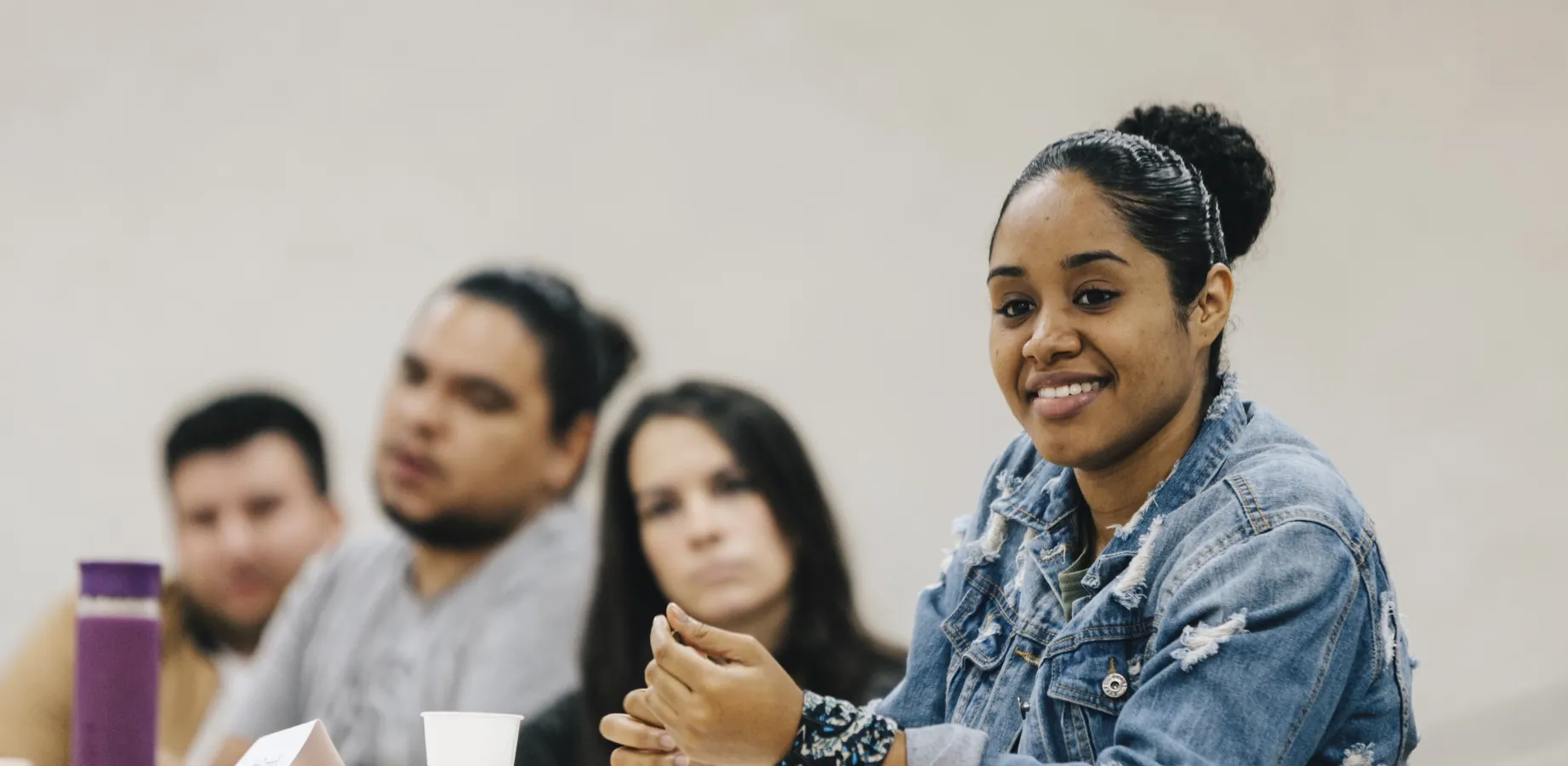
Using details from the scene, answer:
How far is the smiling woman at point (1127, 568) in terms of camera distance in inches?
48.9

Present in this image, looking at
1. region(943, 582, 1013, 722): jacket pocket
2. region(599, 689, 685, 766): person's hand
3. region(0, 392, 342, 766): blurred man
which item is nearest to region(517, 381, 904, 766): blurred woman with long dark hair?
region(0, 392, 342, 766): blurred man

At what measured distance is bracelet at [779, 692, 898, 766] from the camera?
4.22 feet

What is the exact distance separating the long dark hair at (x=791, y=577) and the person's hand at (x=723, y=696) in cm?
142

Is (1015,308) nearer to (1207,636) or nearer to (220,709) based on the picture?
(1207,636)

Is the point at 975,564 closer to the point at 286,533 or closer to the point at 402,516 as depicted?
the point at 402,516

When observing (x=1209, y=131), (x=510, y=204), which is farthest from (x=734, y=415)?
(x=1209, y=131)

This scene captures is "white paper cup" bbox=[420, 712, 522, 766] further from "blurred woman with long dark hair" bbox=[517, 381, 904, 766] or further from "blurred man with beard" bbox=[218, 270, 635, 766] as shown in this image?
"blurred man with beard" bbox=[218, 270, 635, 766]

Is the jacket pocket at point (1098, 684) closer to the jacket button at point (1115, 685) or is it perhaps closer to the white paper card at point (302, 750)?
the jacket button at point (1115, 685)

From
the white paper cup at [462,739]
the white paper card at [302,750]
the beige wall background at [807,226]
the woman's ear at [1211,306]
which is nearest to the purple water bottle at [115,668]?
the white paper card at [302,750]

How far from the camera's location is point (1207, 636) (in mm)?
1235

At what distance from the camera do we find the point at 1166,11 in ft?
9.40

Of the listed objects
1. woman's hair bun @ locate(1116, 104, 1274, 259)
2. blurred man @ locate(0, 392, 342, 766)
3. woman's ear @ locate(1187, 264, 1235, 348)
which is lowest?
blurred man @ locate(0, 392, 342, 766)

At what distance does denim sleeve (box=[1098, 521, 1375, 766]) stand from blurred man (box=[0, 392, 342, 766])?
250cm

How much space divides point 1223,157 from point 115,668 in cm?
118
